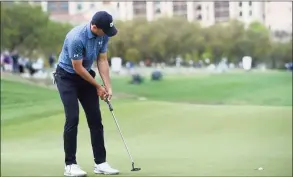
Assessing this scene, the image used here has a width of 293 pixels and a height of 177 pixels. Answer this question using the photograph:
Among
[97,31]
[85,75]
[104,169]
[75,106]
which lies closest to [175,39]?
[104,169]

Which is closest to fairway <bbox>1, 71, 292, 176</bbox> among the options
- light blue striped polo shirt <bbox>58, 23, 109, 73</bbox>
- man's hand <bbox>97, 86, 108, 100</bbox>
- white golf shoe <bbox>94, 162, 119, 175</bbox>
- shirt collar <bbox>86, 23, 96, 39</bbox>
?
white golf shoe <bbox>94, 162, 119, 175</bbox>

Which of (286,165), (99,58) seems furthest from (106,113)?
(99,58)

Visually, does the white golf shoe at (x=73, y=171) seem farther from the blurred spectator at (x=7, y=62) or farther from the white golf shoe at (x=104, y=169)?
the blurred spectator at (x=7, y=62)

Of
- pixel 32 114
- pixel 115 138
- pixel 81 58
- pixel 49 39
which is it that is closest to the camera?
pixel 81 58

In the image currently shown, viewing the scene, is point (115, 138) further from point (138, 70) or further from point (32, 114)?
point (138, 70)

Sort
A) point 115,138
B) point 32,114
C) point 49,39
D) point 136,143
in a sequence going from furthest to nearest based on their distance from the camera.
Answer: point 49,39
point 32,114
point 115,138
point 136,143

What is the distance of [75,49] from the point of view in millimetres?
2914

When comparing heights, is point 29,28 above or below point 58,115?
above

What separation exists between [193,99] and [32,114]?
236cm

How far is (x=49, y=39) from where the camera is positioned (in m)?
9.44

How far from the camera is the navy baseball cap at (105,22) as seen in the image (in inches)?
109

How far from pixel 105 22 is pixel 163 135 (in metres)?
4.05

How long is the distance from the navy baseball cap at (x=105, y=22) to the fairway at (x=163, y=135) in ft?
3.92

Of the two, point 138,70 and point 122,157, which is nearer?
point 122,157
